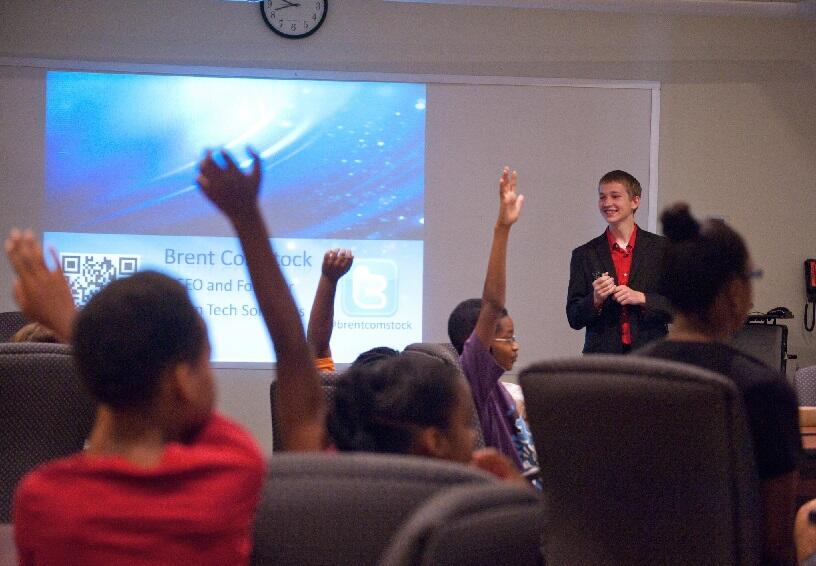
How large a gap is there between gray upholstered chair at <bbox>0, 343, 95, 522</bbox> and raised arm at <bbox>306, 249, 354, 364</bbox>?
607mm

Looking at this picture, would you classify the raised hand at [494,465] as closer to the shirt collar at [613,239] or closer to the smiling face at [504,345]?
the smiling face at [504,345]

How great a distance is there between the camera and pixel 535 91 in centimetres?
604

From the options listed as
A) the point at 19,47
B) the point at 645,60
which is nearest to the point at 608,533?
the point at 645,60

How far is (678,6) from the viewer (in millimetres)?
6020

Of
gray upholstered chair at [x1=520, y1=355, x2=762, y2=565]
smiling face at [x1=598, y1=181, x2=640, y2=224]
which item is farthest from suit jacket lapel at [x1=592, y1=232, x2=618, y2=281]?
gray upholstered chair at [x1=520, y1=355, x2=762, y2=565]

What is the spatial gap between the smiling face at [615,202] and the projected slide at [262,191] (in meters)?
1.89

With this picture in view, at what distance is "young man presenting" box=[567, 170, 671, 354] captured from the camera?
4.08 metres

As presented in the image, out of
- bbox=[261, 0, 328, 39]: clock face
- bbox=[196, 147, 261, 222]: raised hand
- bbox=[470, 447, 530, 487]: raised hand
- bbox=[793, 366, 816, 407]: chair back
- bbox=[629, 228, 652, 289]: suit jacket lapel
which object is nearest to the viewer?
bbox=[196, 147, 261, 222]: raised hand

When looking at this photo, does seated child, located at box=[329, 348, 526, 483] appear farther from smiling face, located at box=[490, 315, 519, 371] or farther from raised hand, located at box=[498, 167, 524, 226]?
smiling face, located at box=[490, 315, 519, 371]

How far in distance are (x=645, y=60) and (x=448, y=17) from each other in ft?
4.34

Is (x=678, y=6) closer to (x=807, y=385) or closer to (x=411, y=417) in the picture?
(x=807, y=385)

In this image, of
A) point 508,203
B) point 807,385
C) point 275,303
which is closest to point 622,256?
point 807,385

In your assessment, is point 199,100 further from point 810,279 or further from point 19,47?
point 810,279

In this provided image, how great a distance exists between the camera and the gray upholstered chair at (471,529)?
0.88m
